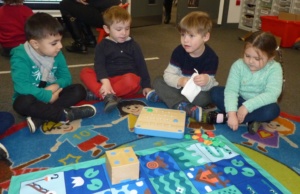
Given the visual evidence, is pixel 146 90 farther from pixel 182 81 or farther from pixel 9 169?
pixel 9 169

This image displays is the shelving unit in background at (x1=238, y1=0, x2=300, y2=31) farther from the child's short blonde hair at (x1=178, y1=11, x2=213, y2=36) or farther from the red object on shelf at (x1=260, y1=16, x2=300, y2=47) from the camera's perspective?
the child's short blonde hair at (x1=178, y1=11, x2=213, y2=36)

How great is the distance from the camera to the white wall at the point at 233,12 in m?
3.52

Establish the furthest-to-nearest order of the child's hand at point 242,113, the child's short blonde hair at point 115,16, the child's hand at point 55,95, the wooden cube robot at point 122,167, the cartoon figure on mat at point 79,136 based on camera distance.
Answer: the child's short blonde hair at point 115,16 < the child's hand at point 55,95 < the child's hand at point 242,113 < the cartoon figure on mat at point 79,136 < the wooden cube robot at point 122,167

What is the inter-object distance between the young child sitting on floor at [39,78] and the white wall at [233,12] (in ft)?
9.06

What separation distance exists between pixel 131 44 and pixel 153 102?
0.32m

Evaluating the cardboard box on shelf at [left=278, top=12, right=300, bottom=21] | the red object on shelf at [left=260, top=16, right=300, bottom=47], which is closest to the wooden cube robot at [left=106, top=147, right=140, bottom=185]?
the red object on shelf at [left=260, top=16, right=300, bottom=47]

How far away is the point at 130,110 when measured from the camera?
1389mm

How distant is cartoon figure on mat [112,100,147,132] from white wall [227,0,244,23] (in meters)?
2.53

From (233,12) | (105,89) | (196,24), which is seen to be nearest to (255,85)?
(196,24)

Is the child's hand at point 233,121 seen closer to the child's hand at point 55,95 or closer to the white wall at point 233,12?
the child's hand at point 55,95

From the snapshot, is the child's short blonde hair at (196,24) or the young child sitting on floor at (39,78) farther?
the child's short blonde hair at (196,24)

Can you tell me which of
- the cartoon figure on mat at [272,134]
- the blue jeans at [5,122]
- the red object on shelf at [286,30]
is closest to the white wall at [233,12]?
the red object on shelf at [286,30]

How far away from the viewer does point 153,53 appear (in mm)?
2402

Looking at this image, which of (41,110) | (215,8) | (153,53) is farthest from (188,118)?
(215,8)
